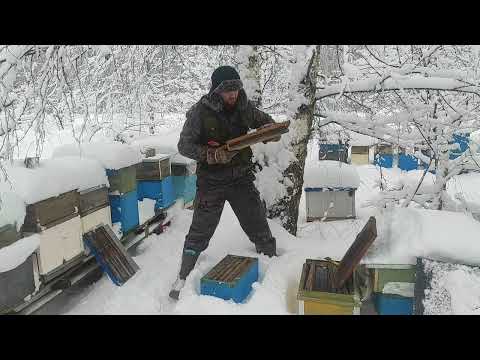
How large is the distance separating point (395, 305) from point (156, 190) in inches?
124

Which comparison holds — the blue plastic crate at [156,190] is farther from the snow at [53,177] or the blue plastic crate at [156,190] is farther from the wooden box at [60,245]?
the wooden box at [60,245]

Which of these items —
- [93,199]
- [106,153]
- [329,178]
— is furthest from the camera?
[329,178]

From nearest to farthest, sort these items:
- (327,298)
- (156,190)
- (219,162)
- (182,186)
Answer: (327,298) < (219,162) < (156,190) < (182,186)

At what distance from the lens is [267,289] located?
2826 millimetres

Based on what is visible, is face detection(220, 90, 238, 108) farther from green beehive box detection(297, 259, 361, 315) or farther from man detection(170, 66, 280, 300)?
green beehive box detection(297, 259, 361, 315)

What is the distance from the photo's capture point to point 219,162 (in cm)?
304

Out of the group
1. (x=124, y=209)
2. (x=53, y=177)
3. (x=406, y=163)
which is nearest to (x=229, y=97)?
(x=53, y=177)

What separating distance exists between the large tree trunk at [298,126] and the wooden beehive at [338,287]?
5.08 feet

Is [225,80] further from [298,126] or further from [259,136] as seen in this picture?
[298,126]

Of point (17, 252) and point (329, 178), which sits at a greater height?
point (17, 252)

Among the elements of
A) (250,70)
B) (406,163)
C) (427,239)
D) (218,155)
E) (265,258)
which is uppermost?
(250,70)
